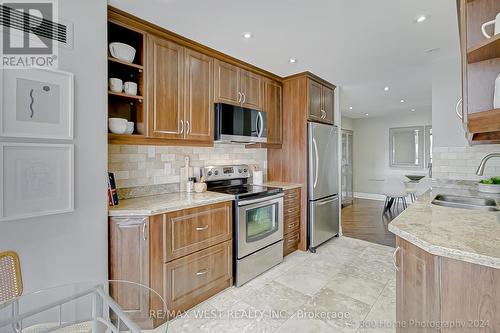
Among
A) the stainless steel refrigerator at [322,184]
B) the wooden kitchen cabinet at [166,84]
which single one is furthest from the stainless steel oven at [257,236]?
the wooden kitchen cabinet at [166,84]

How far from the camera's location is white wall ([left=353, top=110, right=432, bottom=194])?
670 cm

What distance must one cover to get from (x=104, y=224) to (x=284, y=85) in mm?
2889

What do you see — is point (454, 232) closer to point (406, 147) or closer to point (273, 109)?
point (273, 109)

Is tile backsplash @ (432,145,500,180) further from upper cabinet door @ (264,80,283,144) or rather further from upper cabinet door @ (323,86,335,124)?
upper cabinet door @ (264,80,283,144)

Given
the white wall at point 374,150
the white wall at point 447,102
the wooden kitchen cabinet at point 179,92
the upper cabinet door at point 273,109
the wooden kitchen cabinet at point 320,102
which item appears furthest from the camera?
the white wall at point 374,150

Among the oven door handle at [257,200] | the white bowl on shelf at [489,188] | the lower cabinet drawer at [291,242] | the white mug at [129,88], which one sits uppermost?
the white mug at [129,88]

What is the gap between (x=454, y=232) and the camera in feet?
3.85

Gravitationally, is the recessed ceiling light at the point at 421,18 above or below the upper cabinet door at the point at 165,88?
above

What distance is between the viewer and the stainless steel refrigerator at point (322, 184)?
3.33 metres

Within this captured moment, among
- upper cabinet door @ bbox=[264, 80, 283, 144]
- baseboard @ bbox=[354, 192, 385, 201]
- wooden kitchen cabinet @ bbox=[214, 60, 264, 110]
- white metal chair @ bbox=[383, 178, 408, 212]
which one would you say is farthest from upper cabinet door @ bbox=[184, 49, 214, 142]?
baseboard @ bbox=[354, 192, 385, 201]

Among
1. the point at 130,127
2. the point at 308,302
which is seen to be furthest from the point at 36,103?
the point at 308,302

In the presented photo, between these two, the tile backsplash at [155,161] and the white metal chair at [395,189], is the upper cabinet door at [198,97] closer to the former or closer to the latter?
the tile backsplash at [155,161]

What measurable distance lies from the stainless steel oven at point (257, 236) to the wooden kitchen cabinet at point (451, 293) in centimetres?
151

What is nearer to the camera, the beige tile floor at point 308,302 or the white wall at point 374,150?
the beige tile floor at point 308,302
